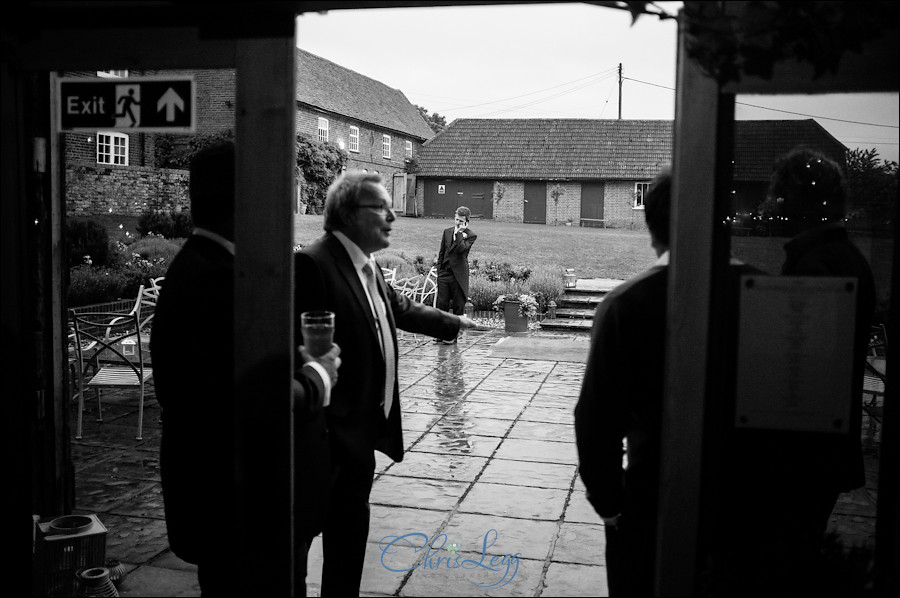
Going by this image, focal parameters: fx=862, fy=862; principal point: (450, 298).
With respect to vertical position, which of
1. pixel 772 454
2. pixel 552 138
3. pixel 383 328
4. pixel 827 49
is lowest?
pixel 772 454

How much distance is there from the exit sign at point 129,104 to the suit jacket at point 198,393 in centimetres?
46

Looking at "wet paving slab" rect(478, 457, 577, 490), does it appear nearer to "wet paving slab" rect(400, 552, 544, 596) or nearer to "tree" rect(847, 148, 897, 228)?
"wet paving slab" rect(400, 552, 544, 596)

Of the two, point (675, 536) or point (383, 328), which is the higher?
point (383, 328)

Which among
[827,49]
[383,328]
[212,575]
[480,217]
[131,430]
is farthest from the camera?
[480,217]

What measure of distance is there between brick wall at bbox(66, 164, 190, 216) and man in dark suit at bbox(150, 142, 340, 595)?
1590 centimetres

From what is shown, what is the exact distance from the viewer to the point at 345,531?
3404mm

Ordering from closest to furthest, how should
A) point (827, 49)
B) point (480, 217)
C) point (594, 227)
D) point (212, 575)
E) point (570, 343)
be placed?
point (827, 49) → point (212, 575) → point (570, 343) → point (594, 227) → point (480, 217)

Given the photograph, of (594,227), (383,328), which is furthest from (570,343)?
(594,227)

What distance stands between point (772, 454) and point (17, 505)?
242 centimetres

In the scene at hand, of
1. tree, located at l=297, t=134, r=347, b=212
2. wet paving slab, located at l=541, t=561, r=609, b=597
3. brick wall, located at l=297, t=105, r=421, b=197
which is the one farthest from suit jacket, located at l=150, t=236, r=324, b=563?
brick wall, located at l=297, t=105, r=421, b=197

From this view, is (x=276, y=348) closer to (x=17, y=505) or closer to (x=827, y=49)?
(x=17, y=505)

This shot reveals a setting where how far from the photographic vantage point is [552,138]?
50.0 metres

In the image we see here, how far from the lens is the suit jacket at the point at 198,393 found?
266cm

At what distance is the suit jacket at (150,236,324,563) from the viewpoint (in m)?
2.66
